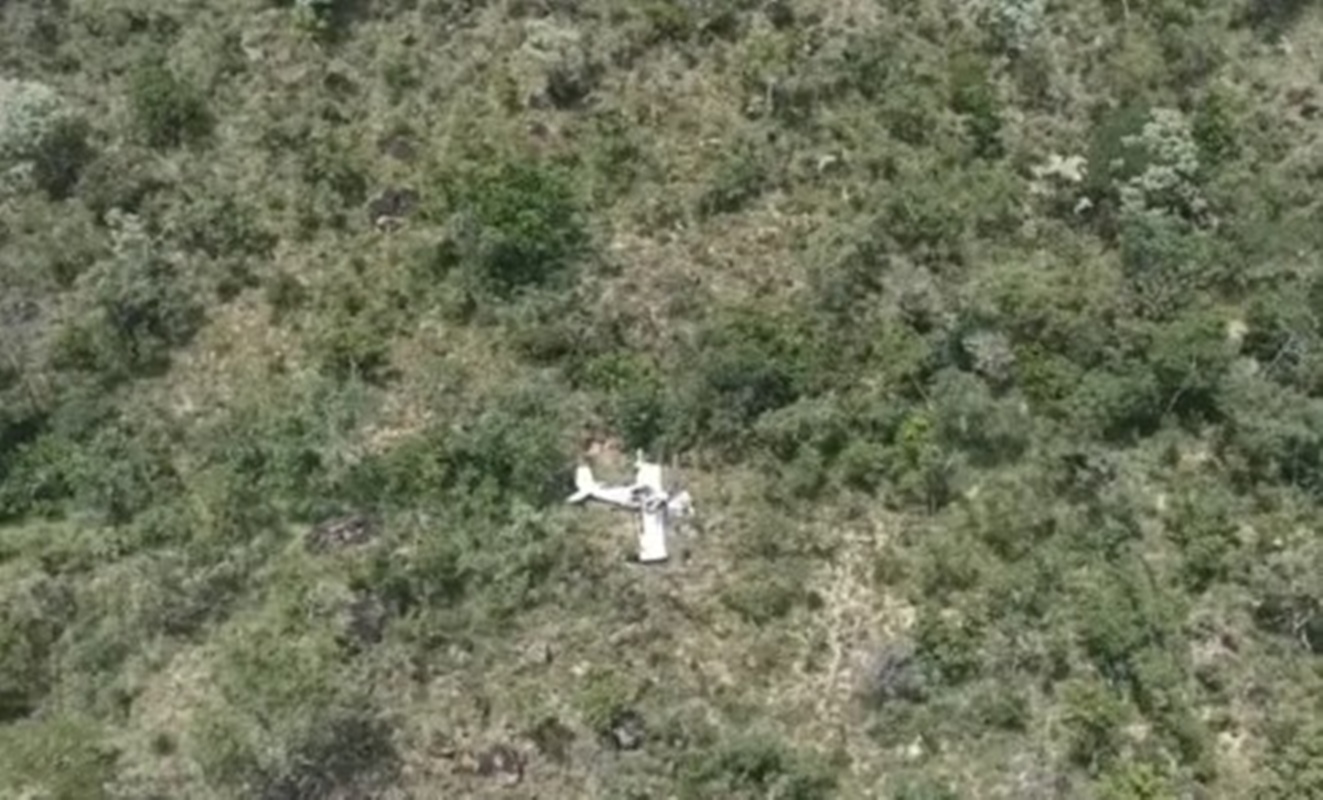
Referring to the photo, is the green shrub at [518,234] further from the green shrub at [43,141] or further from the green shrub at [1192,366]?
the green shrub at [1192,366]

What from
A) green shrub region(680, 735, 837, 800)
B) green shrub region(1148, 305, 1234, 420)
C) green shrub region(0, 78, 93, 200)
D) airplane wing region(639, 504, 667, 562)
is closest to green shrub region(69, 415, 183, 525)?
green shrub region(0, 78, 93, 200)

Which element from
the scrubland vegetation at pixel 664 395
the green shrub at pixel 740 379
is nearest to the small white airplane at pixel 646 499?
the scrubland vegetation at pixel 664 395

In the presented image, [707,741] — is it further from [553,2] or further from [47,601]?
[553,2]

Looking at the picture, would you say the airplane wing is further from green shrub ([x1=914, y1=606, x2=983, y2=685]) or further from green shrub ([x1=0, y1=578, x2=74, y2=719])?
green shrub ([x1=0, y1=578, x2=74, y2=719])

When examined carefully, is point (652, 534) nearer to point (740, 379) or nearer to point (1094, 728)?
point (740, 379)

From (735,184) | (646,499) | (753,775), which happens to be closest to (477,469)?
(646,499)

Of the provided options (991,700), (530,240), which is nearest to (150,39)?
(530,240)

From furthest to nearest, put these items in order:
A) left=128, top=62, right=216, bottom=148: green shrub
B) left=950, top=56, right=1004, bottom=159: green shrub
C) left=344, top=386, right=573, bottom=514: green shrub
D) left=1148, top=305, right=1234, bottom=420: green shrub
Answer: left=128, top=62, right=216, bottom=148: green shrub
left=950, top=56, right=1004, bottom=159: green shrub
left=1148, top=305, right=1234, bottom=420: green shrub
left=344, top=386, right=573, bottom=514: green shrub
